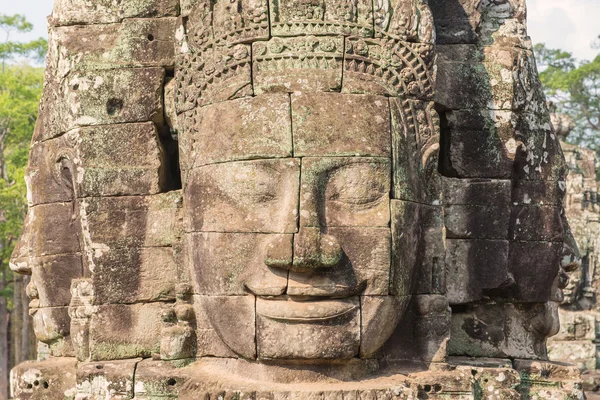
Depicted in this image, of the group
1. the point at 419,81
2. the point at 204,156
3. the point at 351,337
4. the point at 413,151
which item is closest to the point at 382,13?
the point at 419,81

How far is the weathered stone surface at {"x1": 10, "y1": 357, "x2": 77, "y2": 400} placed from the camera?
7574mm

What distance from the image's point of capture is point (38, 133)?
26.7 feet

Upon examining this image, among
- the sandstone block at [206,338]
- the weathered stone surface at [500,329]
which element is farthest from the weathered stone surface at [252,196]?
the weathered stone surface at [500,329]

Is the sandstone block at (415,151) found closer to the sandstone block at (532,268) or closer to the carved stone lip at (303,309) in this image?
the carved stone lip at (303,309)

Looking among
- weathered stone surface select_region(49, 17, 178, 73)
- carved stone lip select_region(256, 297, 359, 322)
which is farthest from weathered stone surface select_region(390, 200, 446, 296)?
weathered stone surface select_region(49, 17, 178, 73)

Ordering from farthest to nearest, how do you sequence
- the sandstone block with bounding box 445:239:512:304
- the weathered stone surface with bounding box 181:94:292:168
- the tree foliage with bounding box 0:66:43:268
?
1. the tree foliage with bounding box 0:66:43:268
2. the sandstone block with bounding box 445:239:512:304
3. the weathered stone surface with bounding box 181:94:292:168

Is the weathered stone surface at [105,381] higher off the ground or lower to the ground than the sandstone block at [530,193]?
lower

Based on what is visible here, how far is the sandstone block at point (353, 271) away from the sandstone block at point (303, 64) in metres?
1.04

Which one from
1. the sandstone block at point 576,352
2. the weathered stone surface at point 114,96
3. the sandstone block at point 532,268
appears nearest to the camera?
→ the weathered stone surface at point 114,96

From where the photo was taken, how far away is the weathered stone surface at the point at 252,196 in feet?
21.0

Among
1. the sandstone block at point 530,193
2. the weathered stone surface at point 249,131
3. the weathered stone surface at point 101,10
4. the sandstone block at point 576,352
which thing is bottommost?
the sandstone block at point 576,352

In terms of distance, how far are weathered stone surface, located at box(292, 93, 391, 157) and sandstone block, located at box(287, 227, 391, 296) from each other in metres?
0.55

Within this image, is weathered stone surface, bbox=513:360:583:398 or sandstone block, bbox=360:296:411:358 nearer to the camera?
sandstone block, bbox=360:296:411:358

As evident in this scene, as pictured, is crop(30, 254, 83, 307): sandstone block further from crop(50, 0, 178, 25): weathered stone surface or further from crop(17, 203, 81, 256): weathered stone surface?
crop(50, 0, 178, 25): weathered stone surface
